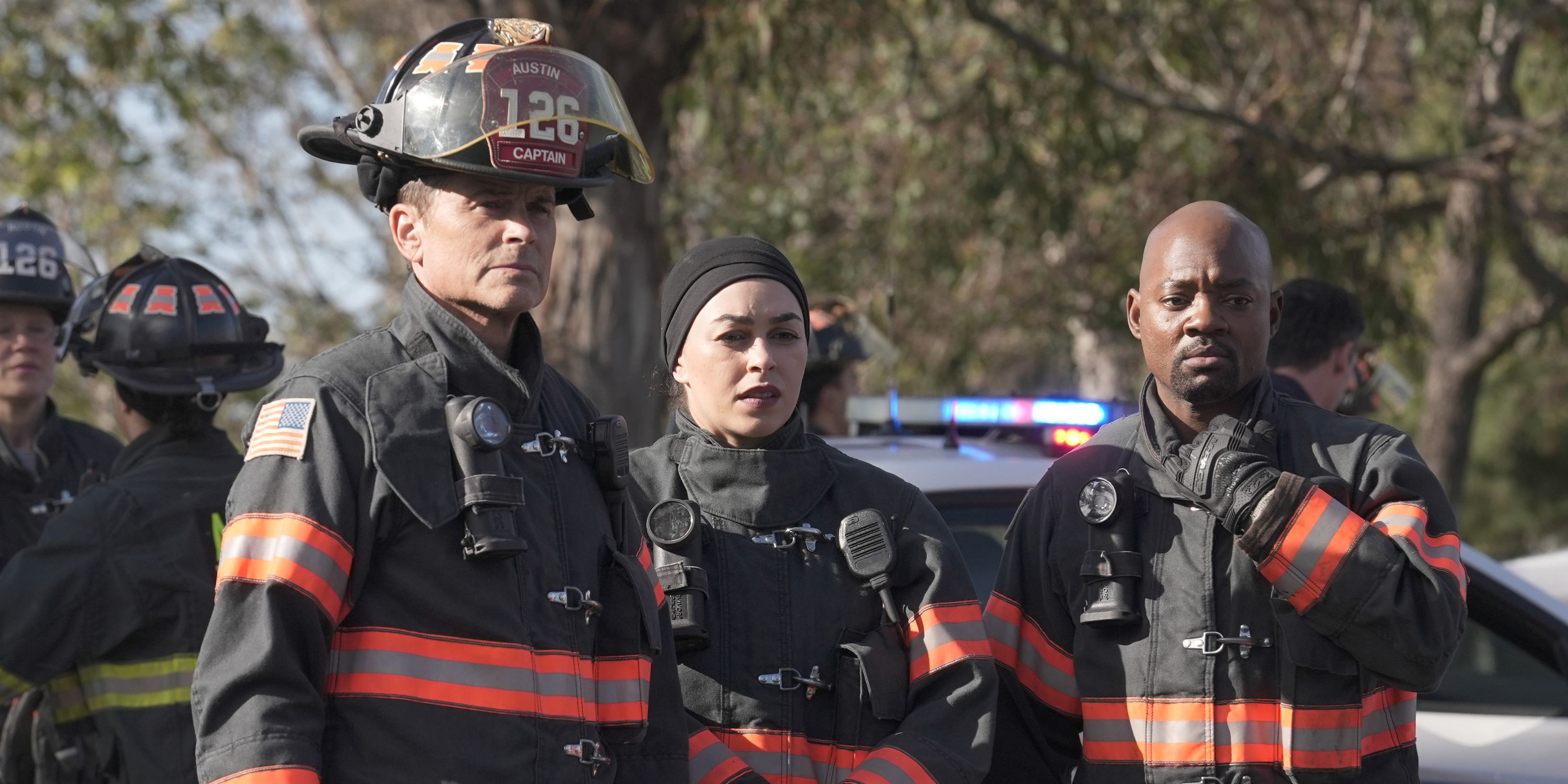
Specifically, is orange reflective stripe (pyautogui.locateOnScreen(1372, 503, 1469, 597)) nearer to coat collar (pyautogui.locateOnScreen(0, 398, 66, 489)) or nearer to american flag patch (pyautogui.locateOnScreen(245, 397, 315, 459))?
american flag patch (pyautogui.locateOnScreen(245, 397, 315, 459))

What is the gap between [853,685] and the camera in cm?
300

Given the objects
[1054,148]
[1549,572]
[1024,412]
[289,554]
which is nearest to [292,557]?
[289,554]

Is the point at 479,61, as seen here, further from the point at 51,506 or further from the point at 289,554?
the point at 51,506

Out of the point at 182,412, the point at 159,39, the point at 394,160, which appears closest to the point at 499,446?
the point at 394,160

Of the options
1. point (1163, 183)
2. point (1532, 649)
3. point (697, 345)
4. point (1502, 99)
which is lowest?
point (1532, 649)

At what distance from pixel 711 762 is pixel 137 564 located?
5.15ft

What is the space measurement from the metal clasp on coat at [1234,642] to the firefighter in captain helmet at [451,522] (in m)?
0.96

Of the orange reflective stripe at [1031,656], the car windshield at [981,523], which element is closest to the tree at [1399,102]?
the car windshield at [981,523]

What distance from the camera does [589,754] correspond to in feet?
8.29

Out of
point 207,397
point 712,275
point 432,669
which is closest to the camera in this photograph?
point 432,669

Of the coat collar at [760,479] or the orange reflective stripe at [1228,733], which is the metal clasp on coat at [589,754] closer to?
the coat collar at [760,479]

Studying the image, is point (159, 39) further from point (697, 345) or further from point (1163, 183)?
point (697, 345)

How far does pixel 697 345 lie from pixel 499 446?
749 mm

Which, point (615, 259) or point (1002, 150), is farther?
point (1002, 150)
